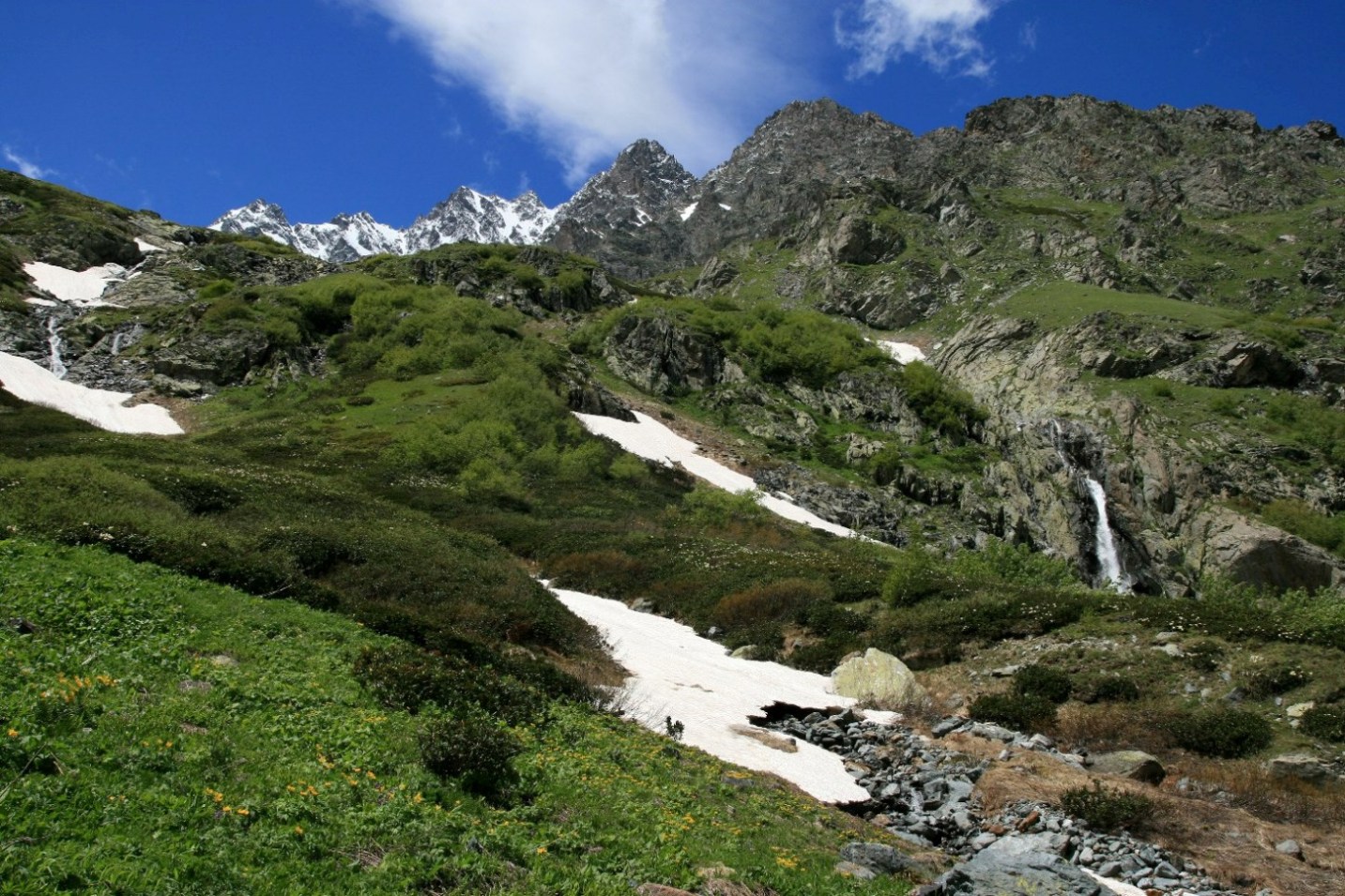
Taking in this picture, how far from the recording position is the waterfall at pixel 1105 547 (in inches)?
2269

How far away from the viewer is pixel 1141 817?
11766 mm

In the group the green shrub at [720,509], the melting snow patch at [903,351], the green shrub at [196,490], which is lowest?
the green shrub at [196,490]

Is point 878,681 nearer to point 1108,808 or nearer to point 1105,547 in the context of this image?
point 1108,808

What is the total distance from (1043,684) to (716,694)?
806 cm

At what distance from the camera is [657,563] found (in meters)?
33.5

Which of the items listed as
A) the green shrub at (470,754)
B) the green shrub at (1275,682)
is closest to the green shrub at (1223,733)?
the green shrub at (1275,682)

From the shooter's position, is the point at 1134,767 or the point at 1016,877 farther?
the point at 1134,767

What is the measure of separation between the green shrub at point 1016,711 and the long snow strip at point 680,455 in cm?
3940

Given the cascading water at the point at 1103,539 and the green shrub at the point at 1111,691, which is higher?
the cascading water at the point at 1103,539

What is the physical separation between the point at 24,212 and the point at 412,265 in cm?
5351

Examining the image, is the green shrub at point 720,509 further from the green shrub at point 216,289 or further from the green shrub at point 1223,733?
the green shrub at point 216,289

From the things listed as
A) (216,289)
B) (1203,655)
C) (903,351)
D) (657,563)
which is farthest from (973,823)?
(903,351)

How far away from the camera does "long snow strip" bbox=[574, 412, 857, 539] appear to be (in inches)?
2357

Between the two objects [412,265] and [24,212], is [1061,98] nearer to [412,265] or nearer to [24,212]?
[412,265]
